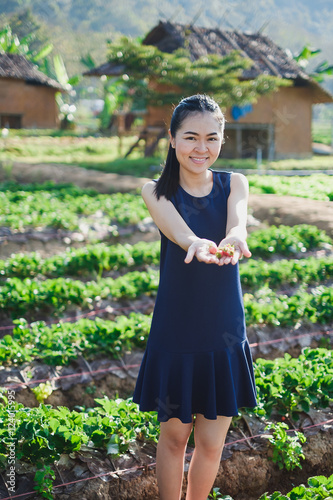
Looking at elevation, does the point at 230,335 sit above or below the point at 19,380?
above

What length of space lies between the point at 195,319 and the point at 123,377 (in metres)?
2.00

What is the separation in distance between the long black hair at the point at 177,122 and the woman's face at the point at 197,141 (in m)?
0.03

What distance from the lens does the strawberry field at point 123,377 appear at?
2.76m

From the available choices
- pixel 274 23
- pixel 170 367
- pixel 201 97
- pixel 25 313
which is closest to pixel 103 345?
pixel 25 313

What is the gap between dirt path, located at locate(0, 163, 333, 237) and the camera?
8.68 meters

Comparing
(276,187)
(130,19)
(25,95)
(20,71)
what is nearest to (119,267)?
(276,187)

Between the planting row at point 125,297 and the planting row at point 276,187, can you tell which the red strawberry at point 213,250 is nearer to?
the planting row at point 125,297

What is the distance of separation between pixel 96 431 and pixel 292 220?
253 inches

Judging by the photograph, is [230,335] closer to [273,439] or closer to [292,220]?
[273,439]

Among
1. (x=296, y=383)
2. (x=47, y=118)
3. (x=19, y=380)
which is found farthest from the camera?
(x=47, y=118)

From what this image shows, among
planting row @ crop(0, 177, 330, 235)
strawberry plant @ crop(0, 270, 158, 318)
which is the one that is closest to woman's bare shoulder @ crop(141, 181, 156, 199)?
strawberry plant @ crop(0, 270, 158, 318)

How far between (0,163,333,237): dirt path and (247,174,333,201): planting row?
28.8 inches

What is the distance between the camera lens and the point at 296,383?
132 inches

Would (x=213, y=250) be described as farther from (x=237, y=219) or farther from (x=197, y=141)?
(x=197, y=141)
